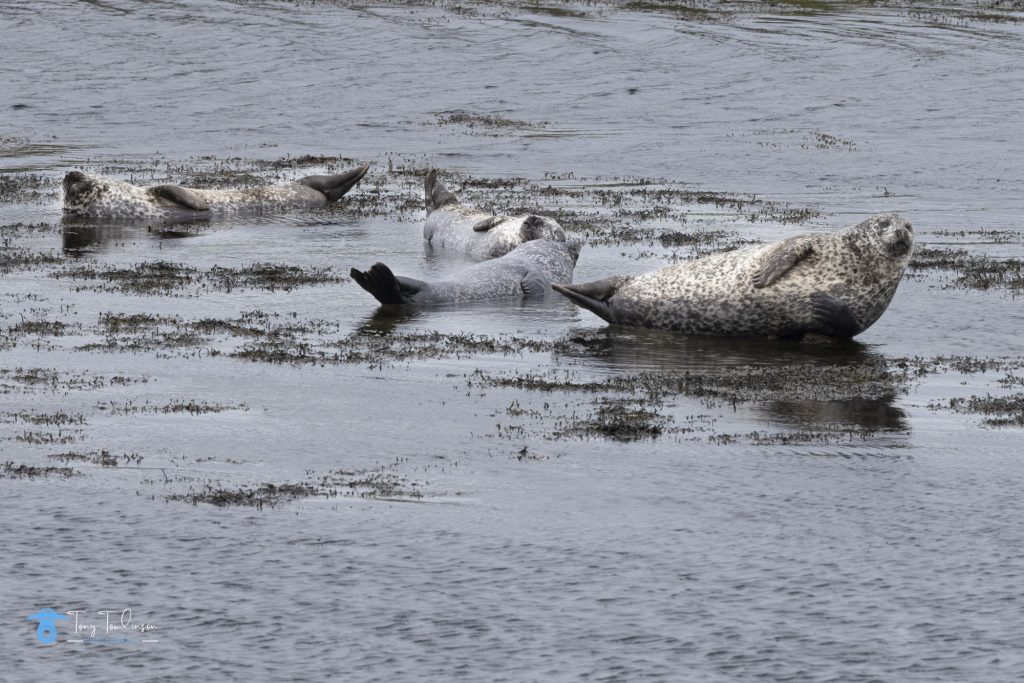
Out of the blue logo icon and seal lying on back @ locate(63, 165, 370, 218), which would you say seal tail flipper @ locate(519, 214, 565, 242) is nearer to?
seal lying on back @ locate(63, 165, 370, 218)

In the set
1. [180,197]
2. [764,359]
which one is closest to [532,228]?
[180,197]

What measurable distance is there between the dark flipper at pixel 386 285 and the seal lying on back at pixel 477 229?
11.0ft

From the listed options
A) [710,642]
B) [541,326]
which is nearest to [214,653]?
[710,642]

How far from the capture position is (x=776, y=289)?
13125 mm

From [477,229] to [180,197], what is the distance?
4575 mm

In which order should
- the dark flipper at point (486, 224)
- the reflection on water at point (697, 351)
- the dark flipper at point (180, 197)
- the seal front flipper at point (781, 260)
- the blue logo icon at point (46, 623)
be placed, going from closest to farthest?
the blue logo icon at point (46, 623) → the reflection on water at point (697, 351) → the seal front flipper at point (781, 260) → the dark flipper at point (486, 224) → the dark flipper at point (180, 197)

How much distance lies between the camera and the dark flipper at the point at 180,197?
20.7 meters

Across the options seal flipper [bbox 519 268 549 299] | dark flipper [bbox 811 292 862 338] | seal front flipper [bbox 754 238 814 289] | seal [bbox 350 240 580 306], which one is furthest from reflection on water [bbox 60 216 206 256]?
dark flipper [bbox 811 292 862 338]

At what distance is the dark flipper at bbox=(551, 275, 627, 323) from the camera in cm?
1386

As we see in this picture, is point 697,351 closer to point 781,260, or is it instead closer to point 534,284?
point 781,260

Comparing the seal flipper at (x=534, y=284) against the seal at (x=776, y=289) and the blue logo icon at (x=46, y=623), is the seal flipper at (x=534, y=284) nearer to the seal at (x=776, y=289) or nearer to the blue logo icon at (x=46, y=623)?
the seal at (x=776, y=289)

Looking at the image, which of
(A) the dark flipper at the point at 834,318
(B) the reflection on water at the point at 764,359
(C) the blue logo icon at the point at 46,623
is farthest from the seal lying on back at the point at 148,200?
(C) the blue logo icon at the point at 46,623

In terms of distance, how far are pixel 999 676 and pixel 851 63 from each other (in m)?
37.5

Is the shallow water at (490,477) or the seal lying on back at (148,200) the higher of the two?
the seal lying on back at (148,200)
